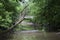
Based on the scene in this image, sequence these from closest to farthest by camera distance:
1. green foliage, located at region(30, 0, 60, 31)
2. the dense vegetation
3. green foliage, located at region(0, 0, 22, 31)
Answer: green foliage, located at region(0, 0, 22, 31) < the dense vegetation < green foliage, located at region(30, 0, 60, 31)

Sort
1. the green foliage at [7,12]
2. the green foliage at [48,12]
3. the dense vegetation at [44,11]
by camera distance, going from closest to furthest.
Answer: the green foliage at [7,12]
the dense vegetation at [44,11]
the green foliage at [48,12]

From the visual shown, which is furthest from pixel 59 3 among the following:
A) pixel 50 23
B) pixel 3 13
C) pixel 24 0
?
pixel 24 0

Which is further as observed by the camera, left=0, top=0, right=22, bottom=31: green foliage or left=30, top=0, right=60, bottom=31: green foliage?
left=30, top=0, right=60, bottom=31: green foliage

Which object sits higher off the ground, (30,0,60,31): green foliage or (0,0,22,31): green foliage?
(0,0,22,31): green foliage

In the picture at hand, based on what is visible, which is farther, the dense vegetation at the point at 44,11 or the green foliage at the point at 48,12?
the green foliage at the point at 48,12

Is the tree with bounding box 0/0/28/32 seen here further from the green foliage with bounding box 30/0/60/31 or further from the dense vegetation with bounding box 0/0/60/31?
the green foliage with bounding box 30/0/60/31

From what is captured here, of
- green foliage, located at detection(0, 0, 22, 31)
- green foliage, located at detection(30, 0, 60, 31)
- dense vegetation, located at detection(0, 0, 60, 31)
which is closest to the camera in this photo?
green foliage, located at detection(0, 0, 22, 31)

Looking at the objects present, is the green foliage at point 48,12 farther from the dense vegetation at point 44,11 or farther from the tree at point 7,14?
the tree at point 7,14

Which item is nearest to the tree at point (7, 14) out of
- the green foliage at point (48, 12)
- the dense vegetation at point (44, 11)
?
the dense vegetation at point (44, 11)

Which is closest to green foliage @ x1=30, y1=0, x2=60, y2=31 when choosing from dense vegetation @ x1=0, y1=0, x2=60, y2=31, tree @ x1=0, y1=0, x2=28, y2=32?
dense vegetation @ x1=0, y1=0, x2=60, y2=31

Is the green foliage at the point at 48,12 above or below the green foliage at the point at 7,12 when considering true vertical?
below

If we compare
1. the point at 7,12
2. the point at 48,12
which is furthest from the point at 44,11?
the point at 7,12

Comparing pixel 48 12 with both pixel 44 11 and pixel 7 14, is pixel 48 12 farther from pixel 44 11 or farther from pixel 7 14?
pixel 7 14

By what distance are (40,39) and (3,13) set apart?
3637 millimetres
